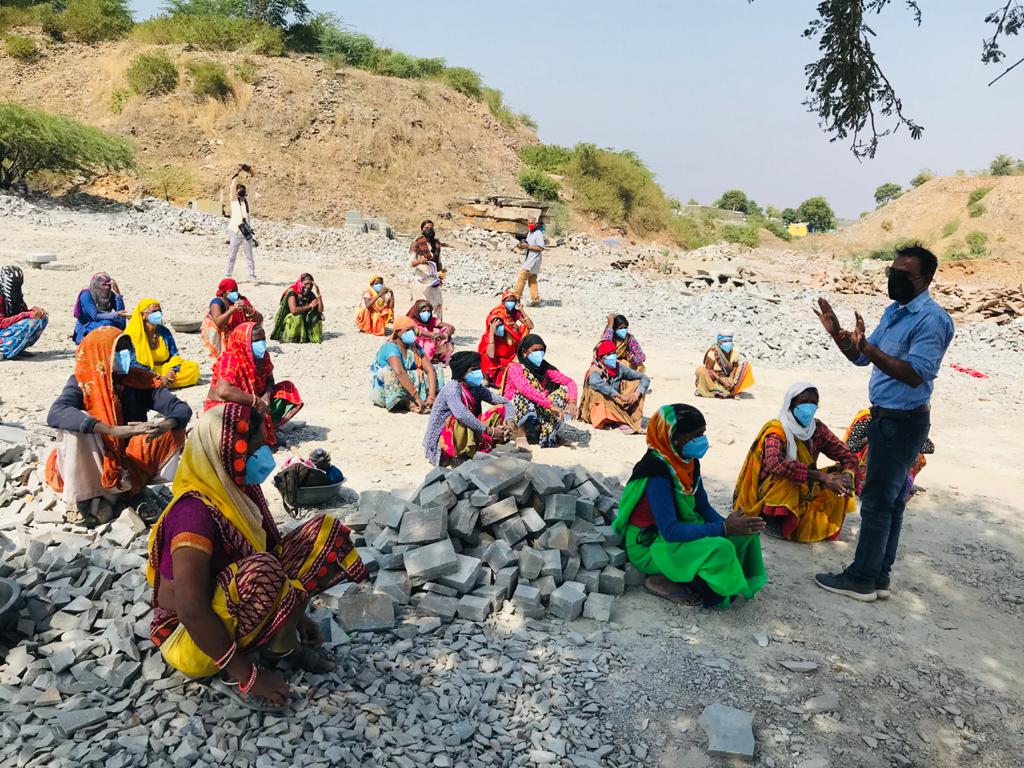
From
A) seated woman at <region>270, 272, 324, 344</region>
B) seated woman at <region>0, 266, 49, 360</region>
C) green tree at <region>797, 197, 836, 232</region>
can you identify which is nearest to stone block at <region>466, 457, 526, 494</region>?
seated woman at <region>270, 272, 324, 344</region>

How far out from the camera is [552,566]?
402 centimetres

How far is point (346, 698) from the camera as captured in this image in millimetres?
2961

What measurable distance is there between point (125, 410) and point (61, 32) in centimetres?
3598

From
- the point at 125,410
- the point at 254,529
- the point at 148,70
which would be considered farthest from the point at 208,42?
the point at 254,529

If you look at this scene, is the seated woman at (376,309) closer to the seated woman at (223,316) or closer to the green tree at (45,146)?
the seated woman at (223,316)

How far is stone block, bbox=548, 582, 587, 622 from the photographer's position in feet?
12.6

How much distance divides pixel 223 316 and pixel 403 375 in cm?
246

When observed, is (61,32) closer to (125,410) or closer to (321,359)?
(321,359)

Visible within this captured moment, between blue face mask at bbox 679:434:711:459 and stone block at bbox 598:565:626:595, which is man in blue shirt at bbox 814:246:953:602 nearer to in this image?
blue face mask at bbox 679:434:711:459

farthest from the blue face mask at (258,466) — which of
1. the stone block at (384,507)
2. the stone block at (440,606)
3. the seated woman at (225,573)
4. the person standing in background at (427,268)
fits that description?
the person standing in background at (427,268)

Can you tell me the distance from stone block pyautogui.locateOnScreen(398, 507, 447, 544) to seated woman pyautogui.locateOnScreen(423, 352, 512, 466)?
68.5 inches

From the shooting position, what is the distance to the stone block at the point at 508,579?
3951mm

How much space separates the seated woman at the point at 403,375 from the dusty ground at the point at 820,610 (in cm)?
20

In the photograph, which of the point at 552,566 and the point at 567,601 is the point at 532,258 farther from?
the point at 567,601
